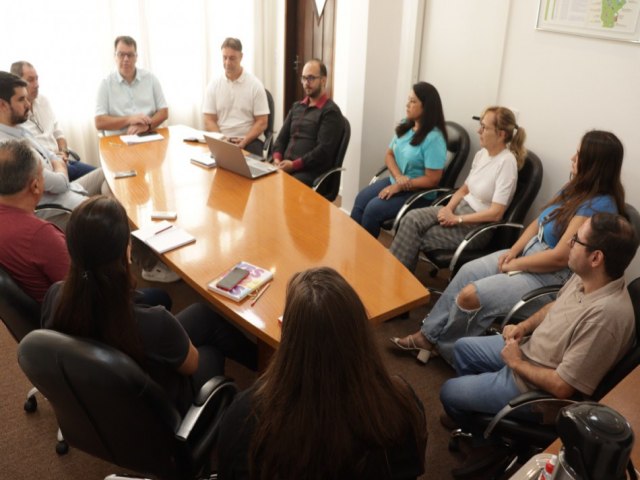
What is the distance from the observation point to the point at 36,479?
208 cm

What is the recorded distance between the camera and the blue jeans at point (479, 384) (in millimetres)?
1904

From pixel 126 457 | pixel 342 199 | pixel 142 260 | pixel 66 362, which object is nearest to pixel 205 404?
pixel 126 457

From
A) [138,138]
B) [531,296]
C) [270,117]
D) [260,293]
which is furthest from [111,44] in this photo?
[531,296]

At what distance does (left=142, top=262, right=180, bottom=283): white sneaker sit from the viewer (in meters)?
3.43

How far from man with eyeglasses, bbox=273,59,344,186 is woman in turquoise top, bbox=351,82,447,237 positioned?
0.43 m

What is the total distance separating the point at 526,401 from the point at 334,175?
2195mm

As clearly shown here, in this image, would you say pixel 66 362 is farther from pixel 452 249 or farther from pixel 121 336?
pixel 452 249

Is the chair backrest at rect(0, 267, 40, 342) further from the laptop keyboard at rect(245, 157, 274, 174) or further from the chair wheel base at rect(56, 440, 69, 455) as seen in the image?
the laptop keyboard at rect(245, 157, 274, 174)

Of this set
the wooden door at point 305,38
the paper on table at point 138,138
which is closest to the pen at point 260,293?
the paper on table at point 138,138

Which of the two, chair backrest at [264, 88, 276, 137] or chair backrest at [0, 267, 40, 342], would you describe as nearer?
chair backrest at [0, 267, 40, 342]

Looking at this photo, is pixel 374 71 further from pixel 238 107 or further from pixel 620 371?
pixel 620 371

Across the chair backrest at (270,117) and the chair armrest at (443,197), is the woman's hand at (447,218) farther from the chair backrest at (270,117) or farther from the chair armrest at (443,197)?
the chair backrest at (270,117)

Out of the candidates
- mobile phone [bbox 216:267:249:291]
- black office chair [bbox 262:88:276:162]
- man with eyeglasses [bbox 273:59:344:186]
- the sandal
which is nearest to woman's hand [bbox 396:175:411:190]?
man with eyeglasses [bbox 273:59:344:186]

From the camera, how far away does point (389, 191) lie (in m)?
3.41
